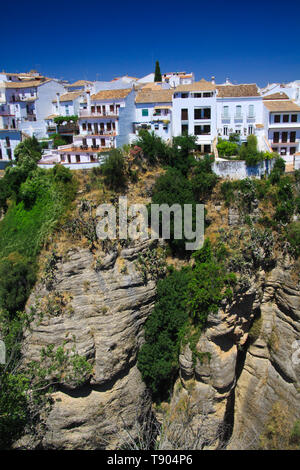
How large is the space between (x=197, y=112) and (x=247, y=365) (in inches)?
850

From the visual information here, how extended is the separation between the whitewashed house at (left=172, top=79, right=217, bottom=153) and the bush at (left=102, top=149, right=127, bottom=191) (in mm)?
7811

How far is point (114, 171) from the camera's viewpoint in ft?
83.2

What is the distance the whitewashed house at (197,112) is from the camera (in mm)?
29953

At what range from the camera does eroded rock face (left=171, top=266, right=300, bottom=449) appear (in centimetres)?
A: 2105

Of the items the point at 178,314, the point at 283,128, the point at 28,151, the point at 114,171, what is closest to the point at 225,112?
the point at 283,128

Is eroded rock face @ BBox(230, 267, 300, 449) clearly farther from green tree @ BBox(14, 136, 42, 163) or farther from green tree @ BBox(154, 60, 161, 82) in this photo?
green tree @ BBox(154, 60, 161, 82)

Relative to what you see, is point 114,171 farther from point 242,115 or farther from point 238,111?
point 242,115

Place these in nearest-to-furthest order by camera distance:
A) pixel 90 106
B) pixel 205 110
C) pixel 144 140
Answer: pixel 144 140
pixel 205 110
pixel 90 106

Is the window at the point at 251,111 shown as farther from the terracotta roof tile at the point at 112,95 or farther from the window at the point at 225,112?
the terracotta roof tile at the point at 112,95
